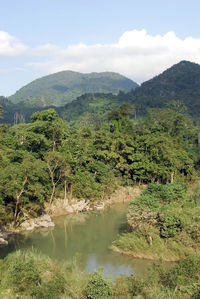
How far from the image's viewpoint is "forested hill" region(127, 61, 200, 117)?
76.8 metres

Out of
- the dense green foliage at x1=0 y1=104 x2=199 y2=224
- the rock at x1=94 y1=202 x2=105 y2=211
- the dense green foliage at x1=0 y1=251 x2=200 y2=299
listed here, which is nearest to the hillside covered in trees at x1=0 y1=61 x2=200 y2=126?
the dense green foliage at x1=0 y1=104 x2=199 y2=224

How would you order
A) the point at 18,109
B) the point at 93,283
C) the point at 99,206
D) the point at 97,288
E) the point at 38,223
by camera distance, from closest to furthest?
the point at 97,288, the point at 93,283, the point at 38,223, the point at 99,206, the point at 18,109

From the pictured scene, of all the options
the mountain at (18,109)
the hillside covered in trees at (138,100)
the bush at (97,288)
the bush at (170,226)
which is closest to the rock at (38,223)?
the bush at (170,226)

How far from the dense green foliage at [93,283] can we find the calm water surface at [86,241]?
9.30ft

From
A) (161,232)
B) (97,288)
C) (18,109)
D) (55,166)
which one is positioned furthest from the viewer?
(18,109)

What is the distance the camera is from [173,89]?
9900cm

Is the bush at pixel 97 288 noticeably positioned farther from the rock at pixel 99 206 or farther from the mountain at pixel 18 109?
the mountain at pixel 18 109

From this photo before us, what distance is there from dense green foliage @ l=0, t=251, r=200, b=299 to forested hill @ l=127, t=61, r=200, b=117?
61.5 meters

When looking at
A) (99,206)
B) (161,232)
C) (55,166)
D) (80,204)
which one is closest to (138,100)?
(99,206)

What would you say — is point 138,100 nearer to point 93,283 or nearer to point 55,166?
point 55,166

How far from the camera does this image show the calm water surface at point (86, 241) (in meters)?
16.5

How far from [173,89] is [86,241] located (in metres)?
85.7

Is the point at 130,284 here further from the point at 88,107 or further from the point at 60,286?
the point at 88,107

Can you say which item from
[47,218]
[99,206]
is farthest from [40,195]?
[99,206]
